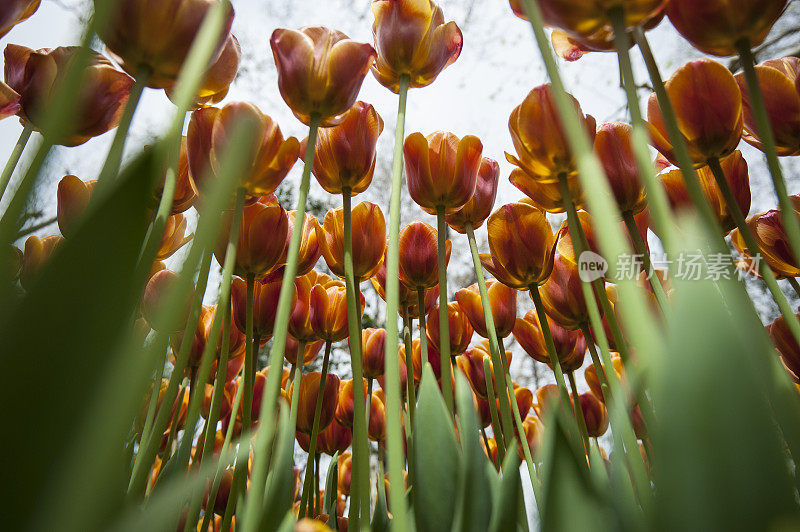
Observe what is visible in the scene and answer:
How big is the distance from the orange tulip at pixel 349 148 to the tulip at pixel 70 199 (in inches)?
7.4

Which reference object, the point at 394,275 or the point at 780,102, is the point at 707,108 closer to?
the point at 780,102

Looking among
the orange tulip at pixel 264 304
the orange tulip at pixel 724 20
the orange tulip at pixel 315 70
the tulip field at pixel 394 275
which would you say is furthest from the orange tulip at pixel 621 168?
the orange tulip at pixel 264 304

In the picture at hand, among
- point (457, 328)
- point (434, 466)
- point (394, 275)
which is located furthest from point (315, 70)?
point (457, 328)

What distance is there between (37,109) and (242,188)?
0.15m

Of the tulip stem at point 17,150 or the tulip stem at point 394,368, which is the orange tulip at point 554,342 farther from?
the tulip stem at point 17,150

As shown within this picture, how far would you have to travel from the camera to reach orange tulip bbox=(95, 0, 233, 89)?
0.90ft

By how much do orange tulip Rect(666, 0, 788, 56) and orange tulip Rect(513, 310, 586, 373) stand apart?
375 millimetres

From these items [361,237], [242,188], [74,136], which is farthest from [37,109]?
[361,237]

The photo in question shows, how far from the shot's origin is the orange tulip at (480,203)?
54cm

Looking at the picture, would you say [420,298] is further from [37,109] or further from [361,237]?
[37,109]

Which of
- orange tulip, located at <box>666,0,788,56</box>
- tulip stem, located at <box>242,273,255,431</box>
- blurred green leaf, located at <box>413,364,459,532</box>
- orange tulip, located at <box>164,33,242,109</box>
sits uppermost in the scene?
orange tulip, located at <box>164,33,242,109</box>

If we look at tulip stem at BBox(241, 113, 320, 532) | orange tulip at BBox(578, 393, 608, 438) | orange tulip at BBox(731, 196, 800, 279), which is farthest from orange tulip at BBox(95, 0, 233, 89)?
orange tulip at BBox(578, 393, 608, 438)

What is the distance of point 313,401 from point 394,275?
395 millimetres

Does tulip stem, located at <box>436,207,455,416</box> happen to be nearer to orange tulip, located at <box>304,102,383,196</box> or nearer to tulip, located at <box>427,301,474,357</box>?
orange tulip, located at <box>304,102,383,196</box>
